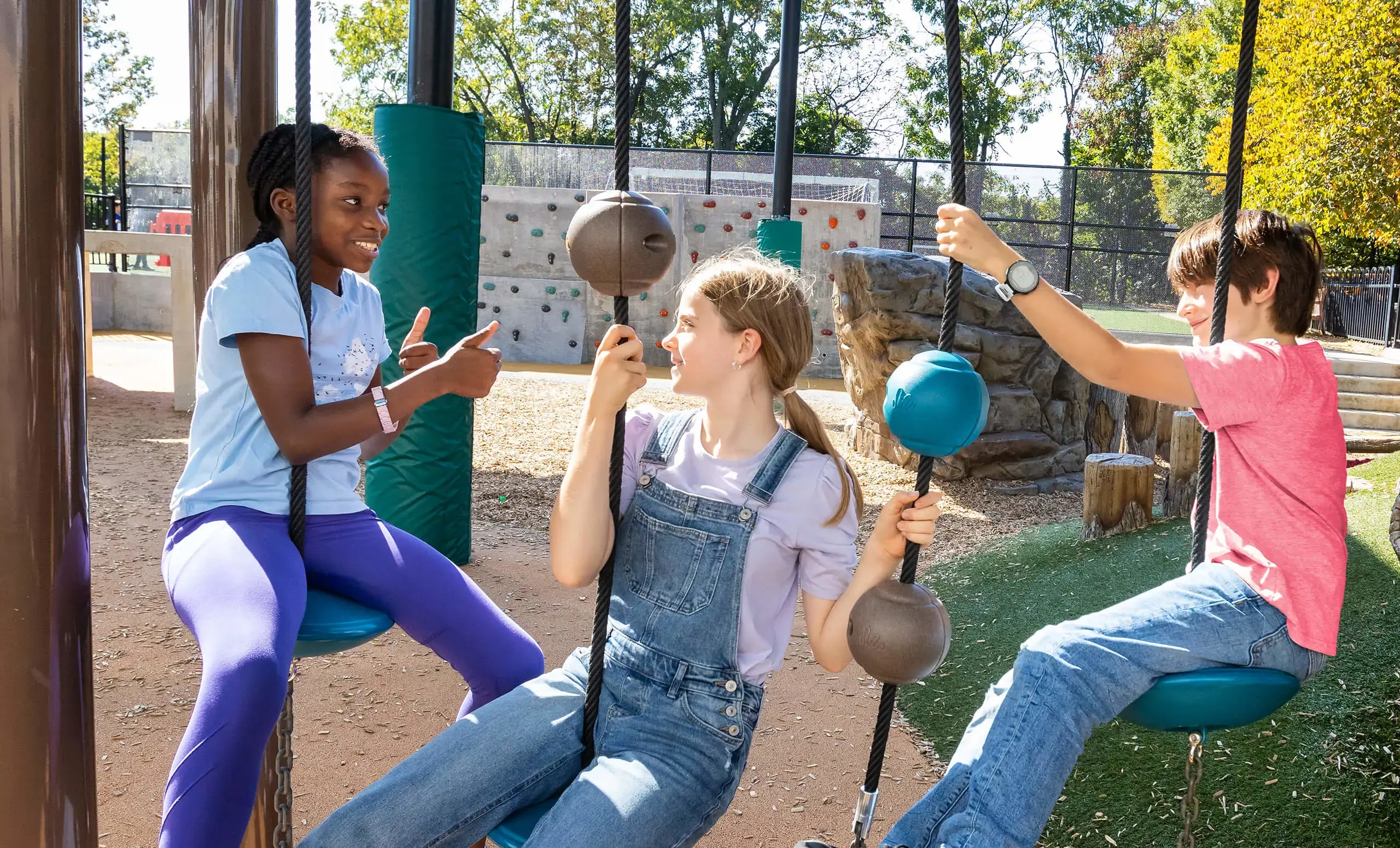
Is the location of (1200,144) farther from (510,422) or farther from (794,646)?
(794,646)

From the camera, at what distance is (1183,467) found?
5.82 m

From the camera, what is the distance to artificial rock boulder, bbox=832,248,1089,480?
7.61 meters

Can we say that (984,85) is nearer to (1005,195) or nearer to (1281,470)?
(1005,195)

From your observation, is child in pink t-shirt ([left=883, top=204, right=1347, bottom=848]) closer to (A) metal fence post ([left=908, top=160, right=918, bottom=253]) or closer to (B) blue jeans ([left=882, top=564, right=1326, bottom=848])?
(B) blue jeans ([left=882, top=564, right=1326, bottom=848])

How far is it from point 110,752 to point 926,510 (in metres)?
2.77

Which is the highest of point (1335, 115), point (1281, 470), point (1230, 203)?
point (1335, 115)

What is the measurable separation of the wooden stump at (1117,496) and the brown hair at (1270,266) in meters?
3.24

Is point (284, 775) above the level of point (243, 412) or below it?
below

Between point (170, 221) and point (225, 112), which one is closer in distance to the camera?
point (225, 112)

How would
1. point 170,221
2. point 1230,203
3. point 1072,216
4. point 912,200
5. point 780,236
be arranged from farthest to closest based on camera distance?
1. point 1072,216
2. point 912,200
3. point 170,221
4. point 780,236
5. point 1230,203

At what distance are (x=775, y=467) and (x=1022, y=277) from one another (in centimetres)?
53

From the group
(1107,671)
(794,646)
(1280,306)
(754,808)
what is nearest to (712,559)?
(1107,671)

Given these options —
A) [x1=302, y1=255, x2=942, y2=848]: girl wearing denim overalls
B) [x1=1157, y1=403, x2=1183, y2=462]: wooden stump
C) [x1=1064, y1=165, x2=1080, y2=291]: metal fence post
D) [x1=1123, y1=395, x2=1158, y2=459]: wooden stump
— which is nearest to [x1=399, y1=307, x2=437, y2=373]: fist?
[x1=302, y1=255, x2=942, y2=848]: girl wearing denim overalls

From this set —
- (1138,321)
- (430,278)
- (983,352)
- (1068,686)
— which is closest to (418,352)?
(1068,686)
